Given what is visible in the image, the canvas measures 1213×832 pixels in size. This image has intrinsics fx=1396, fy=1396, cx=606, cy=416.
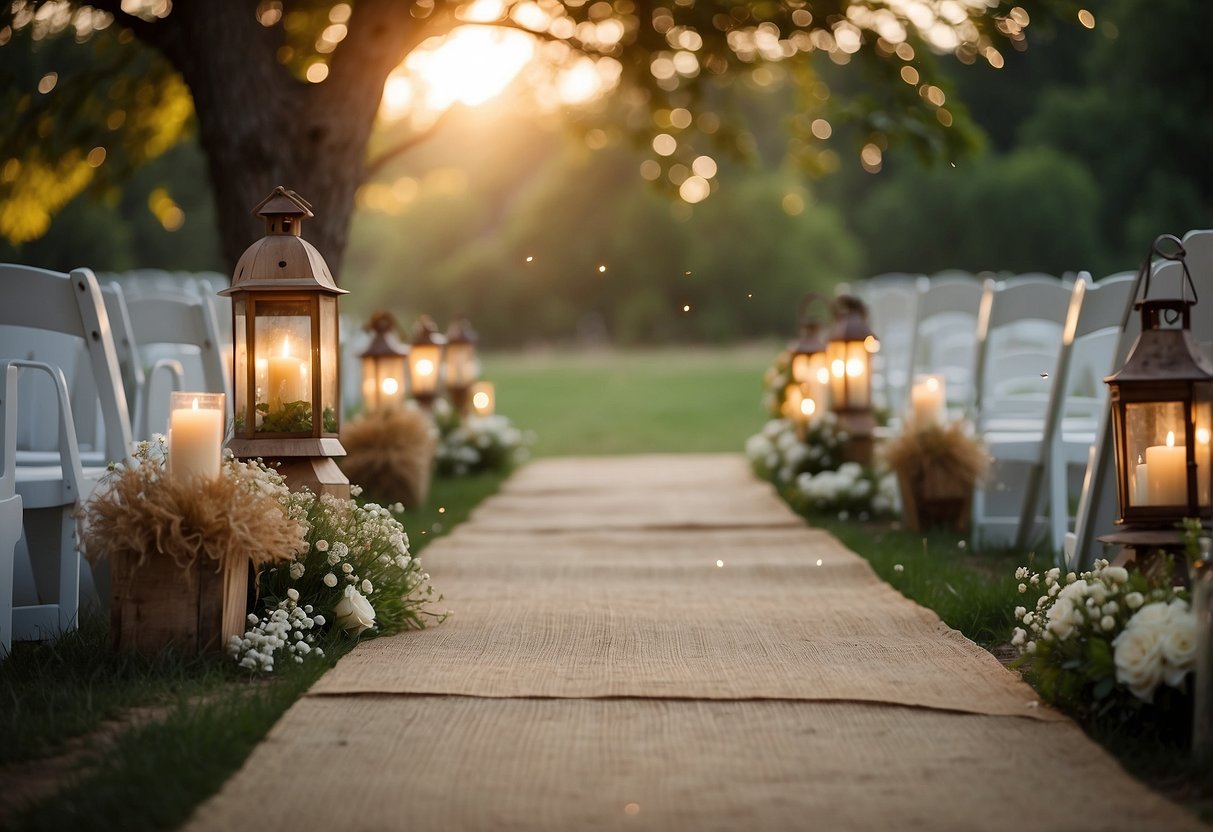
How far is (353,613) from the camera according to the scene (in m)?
4.35

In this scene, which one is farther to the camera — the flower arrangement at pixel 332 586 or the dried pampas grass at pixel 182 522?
the flower arrangement at pixel 332 586

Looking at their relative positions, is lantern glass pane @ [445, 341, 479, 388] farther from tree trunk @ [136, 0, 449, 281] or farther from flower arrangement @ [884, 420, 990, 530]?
flower arrangement @ [884, 420, 990, 530]

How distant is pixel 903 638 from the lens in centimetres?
443

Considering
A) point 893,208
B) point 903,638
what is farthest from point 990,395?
point 893,208

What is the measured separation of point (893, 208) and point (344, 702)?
41.8m

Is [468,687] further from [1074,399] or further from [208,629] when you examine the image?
[1074,399]

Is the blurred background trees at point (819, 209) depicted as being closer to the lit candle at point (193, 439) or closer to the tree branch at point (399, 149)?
the tree branch at point (399, 149)

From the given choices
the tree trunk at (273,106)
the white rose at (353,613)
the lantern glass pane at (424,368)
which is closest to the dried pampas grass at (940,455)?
the tree trunk at (273,106)

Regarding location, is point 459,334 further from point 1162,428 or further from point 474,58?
point 1162,428

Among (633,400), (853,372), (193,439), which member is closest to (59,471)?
(193,439)

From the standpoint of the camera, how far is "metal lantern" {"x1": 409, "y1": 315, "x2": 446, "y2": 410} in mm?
10859

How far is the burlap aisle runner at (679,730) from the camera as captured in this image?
2699mm

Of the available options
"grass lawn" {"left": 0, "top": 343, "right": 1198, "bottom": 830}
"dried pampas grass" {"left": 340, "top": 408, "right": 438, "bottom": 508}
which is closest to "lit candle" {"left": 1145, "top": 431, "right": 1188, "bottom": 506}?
"grass lawn" {"left": 0, "top": 343, "right": 1198, "bottom": 830}

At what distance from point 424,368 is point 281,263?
6.35 metres
